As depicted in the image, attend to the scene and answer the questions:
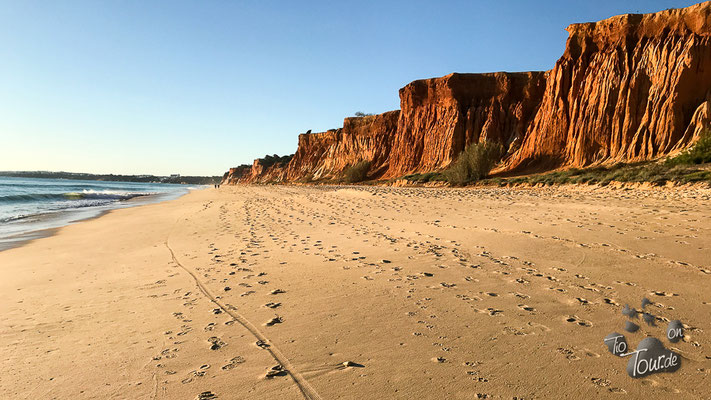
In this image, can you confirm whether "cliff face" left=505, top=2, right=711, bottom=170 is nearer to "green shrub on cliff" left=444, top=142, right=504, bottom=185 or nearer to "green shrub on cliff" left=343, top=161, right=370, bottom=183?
"green shrub on cliff" left=444, top=142, right=504, bottom=185

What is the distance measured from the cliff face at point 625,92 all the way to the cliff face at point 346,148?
29.6 m

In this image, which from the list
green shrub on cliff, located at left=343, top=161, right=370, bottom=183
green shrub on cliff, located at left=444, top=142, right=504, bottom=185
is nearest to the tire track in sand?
green shrub on cliff, located at left=444, top=142, right=504, bottom=185

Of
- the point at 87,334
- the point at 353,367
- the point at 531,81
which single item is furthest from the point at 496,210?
the point at 531,81

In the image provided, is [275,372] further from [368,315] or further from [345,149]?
[345,149]

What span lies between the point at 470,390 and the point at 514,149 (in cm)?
4305

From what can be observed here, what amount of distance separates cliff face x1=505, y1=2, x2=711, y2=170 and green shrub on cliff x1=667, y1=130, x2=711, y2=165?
18.4 feet

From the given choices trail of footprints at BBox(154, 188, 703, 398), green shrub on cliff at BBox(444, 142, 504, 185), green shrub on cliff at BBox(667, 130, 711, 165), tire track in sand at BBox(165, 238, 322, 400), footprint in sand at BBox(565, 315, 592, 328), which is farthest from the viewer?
green shrub on cliff at BBox(444, 142, 504, 185)

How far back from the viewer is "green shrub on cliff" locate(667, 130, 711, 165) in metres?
20.6

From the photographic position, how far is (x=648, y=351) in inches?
119

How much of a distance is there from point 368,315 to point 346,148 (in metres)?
72.2

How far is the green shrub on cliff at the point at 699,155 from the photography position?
67.7 ft

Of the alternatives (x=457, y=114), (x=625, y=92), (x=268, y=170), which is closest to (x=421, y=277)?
(x=625, y=92)

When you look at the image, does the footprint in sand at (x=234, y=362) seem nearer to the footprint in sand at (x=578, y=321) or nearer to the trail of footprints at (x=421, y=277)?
the trail of footprints at (x=421, y=277)

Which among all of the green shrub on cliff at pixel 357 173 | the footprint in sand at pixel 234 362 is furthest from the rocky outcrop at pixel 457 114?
the footprint in sand at pixel 234 362
